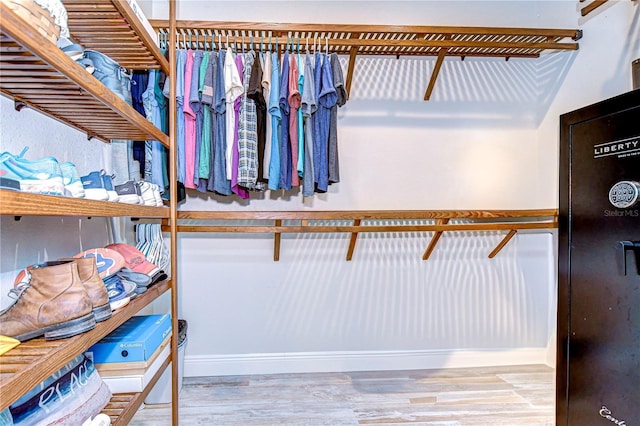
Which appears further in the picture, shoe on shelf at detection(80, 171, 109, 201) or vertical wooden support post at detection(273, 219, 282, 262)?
vertical wooden support post at detection(273, 219, 282, 262)

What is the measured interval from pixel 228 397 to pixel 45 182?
5.43ft

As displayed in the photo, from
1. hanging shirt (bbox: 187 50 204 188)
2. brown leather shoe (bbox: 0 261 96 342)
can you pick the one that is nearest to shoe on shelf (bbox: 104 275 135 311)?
brown leather shoe (bbox: 0 261 96 342)

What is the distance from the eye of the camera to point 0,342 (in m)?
0.70

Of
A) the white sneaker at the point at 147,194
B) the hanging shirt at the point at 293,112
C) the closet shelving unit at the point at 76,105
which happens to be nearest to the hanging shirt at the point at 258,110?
the hanging shirt at the point at 293,112

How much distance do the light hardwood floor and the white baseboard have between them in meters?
0.05

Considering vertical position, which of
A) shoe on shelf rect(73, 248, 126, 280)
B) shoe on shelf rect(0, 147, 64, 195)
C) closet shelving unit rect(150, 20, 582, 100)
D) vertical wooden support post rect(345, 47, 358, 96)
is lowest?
shoe on shelf rect(73, 248, 126, 280)

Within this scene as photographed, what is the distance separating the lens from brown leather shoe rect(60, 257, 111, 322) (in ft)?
2.98

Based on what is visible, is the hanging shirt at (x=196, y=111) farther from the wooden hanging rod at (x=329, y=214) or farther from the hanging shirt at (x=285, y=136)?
the hanging shirt at (x=285, y=136)

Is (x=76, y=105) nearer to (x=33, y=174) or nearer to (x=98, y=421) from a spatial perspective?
(x=33, y=174)

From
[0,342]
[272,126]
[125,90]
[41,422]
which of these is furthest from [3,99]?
[272,126]

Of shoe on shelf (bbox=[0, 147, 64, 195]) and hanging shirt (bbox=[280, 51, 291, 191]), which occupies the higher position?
hanging shirt (bbox=[280, 51, 291, 191])

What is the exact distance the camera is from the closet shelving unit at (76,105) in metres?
0.63

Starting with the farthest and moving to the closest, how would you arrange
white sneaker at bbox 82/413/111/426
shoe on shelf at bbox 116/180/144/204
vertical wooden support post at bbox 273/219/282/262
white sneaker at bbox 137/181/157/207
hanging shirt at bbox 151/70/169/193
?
vertical wooden support post at bbox 273/219/282/262, hanging shirt at bbox 151/70/169/193, white sneaker at bbox 137/181/157/207, shoe on shelf at bbox 116/180/144/204, white sneaker at bbox 82/413/111/426

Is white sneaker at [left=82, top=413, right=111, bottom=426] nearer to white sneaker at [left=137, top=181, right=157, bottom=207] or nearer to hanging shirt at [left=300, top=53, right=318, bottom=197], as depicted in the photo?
white sneaker at [left=137, top=181, right=157, bottom=207]
